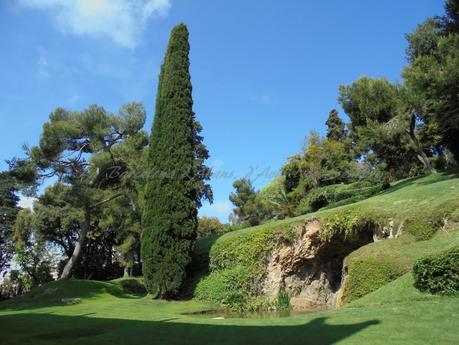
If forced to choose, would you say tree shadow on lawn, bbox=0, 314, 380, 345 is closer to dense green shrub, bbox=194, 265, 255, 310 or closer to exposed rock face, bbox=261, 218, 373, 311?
dense green shrub, bbox=194, 265, 255, 310

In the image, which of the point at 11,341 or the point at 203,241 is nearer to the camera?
the point at 11,341

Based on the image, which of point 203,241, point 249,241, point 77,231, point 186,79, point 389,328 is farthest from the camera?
point 77,231

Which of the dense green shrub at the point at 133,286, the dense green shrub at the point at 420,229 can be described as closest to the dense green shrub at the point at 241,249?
the dense green shrub at the point at 420,229

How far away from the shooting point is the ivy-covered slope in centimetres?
1341

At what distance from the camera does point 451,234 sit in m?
13.0

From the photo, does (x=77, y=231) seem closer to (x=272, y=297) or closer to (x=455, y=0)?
(x=272, y=297)

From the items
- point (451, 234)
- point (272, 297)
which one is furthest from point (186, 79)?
point (451, 234)

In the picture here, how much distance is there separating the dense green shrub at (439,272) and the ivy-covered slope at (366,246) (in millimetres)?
2614

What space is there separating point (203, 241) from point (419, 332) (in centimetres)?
1869

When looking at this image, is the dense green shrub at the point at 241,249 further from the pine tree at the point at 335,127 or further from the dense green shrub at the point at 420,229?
the pine tree at the point at 335,127

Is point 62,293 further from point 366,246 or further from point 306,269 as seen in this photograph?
point 366,246

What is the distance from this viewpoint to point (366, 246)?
49.0 ft

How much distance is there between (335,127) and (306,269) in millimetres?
35382

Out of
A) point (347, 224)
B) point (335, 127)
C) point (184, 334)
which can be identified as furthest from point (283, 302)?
point (335, 127)
